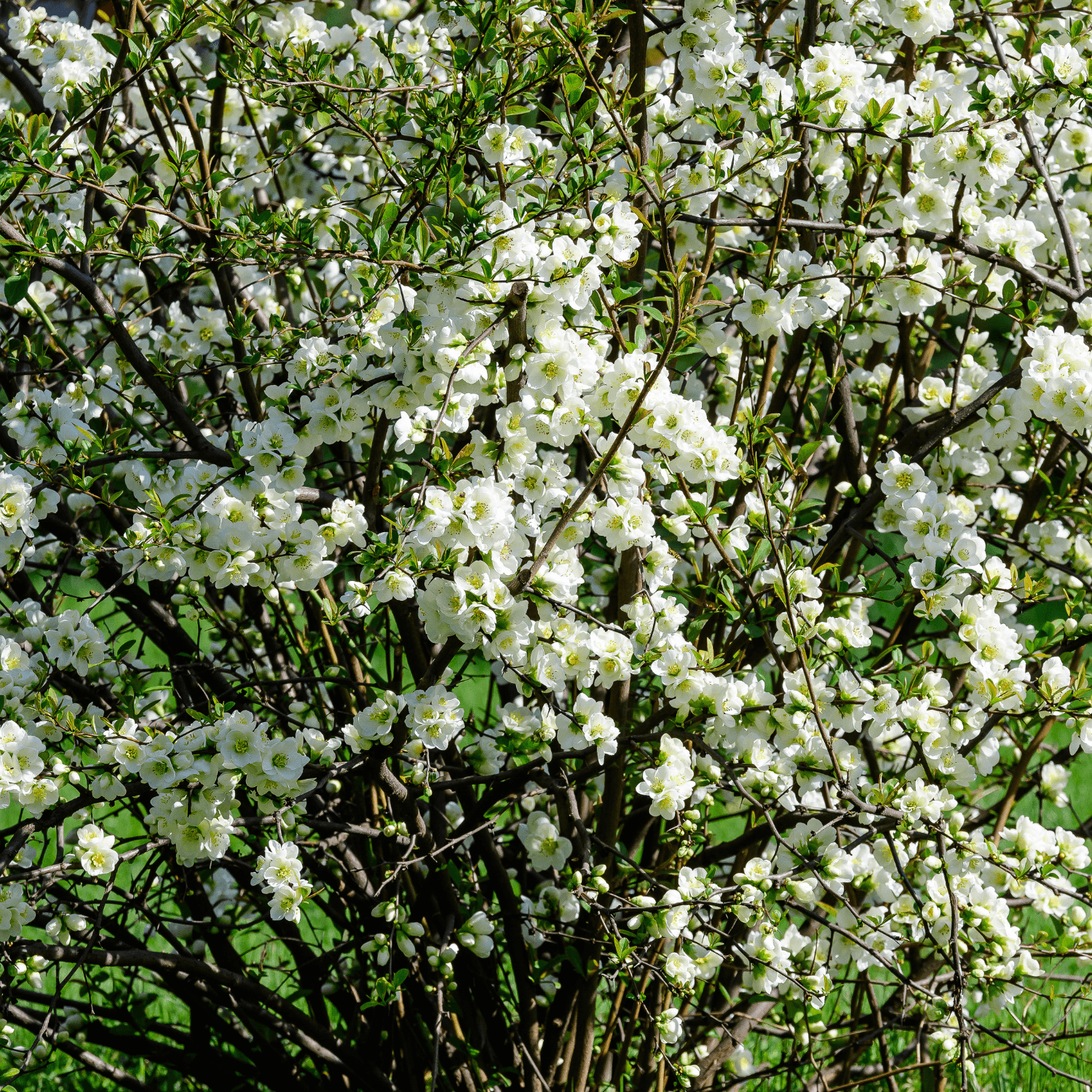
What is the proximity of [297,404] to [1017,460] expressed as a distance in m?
1.41

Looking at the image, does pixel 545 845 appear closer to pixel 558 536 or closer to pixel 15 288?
pixel 558 536

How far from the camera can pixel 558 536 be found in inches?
67.6

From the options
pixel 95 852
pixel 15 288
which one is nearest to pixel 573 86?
pixel 15 288

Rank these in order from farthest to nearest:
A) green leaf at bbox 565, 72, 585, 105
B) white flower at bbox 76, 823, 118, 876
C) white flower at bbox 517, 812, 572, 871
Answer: white flower at bbox 517, 812, 572, 871 → white flower at bbox 76, 823, 118, 876 → green leaf at bbox 565, 72, 585, 105

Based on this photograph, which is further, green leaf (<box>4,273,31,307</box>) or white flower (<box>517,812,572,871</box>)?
white flower (<box>517,812,572,871</box>)

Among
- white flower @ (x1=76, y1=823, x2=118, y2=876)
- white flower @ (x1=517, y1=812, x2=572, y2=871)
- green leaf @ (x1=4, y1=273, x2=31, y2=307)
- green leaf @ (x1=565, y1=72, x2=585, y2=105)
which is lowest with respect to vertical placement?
white flower @ (x1=76, y1=823, x2=118, y2=876)

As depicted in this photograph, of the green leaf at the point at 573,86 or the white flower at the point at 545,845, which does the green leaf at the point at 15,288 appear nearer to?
the green leaf at the point at 573,86

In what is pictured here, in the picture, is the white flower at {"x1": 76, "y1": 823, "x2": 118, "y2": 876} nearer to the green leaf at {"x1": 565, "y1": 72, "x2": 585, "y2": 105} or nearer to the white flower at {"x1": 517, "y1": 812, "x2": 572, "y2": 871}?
the white flower at {"x1": 517, "y1": 812, "x2": 572, "y2": 871}

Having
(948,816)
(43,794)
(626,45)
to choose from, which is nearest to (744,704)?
(948,816)

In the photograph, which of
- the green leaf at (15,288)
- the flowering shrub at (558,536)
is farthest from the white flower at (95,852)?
the green leaf at (15,288)

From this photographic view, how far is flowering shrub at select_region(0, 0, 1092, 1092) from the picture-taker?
1707 mm

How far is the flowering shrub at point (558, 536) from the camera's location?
171 centimetres

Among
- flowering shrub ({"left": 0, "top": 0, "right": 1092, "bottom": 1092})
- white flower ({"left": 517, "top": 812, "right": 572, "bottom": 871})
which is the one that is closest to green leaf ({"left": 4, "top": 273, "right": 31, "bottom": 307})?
flowering shrub ({"left": 0, "top": 0, "right": 1092, "bottom": 1092})

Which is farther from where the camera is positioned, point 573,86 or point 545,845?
point 545,845
